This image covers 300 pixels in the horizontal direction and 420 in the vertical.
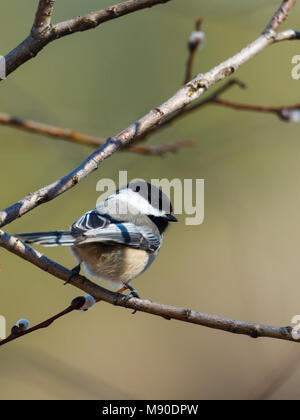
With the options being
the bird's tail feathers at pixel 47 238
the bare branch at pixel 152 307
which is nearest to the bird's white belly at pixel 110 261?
the bird's tail feathers at pixel 47 238

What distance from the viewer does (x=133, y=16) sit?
442 cm

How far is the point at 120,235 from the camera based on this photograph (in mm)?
1567

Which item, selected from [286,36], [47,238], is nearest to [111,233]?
[47,238]

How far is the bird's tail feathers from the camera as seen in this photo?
1.19 meters

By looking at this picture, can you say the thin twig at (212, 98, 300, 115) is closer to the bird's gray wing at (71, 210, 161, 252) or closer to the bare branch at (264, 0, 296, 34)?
the bare branch at (264, 0, 296, 34)

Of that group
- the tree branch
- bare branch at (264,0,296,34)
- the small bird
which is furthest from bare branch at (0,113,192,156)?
bare branch at (264,0,296,34)

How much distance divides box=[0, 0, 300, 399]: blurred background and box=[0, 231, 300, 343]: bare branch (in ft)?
2.11

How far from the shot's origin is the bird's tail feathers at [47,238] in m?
1.19

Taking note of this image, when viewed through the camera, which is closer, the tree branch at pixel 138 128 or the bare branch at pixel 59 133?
the tree branch at pixel 138 128

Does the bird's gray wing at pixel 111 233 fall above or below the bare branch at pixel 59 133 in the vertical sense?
below

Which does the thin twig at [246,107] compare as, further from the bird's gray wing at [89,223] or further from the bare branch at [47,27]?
the bare branch at [47,27]
